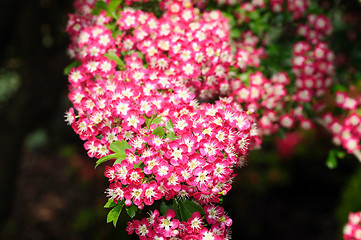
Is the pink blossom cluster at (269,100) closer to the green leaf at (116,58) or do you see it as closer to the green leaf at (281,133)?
the green leaf at (281,133)

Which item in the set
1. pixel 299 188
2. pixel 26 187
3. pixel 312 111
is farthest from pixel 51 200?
pixel 312 111

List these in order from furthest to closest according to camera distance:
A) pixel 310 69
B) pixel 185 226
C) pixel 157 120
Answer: pixel 310 69, pixel 157 120, pixel 185 226

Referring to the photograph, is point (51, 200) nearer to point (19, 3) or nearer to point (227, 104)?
point (19, 3)

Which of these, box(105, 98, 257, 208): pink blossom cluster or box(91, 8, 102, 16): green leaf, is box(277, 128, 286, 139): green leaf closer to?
box(105, 98, 257, 208): pink blossom cluster

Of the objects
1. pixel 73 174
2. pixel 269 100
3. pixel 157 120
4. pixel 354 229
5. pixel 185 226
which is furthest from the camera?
pixel 73 174

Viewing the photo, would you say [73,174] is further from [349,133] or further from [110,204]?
[110,204]

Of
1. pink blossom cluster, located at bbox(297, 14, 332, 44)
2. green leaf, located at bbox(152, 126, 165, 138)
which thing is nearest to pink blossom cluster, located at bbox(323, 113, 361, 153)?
pink blossom cluster, located at bbox(297, 14, 332, 44)

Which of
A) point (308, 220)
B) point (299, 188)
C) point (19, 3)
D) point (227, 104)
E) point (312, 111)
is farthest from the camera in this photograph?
point (299, 188)

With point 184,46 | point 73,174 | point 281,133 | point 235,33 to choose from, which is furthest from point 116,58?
point 73,174
